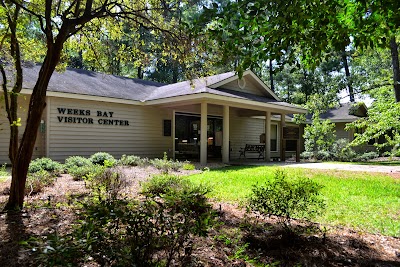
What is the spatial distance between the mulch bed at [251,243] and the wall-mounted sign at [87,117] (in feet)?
25.7

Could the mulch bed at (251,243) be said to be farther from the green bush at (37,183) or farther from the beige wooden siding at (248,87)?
the beige wooden siding at (248,87)

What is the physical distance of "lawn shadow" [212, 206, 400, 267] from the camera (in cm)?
314

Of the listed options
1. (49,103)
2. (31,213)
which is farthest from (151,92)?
(31,213)

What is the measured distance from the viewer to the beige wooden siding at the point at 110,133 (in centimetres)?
1155

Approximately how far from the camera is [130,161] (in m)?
10.8

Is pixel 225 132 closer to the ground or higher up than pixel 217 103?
closer to the ground

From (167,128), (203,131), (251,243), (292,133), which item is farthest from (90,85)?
(251,243)

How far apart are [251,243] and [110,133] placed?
10.6m

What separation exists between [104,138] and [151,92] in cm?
431

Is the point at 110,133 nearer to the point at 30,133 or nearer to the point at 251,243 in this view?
the point at 30,133

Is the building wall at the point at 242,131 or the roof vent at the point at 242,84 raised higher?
the roof vent at the point at 242,84

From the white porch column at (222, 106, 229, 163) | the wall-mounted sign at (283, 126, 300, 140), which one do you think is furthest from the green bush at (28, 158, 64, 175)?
the wall-mounted sign at (283, 126, 300, 140)

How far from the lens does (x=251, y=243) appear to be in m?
3.49

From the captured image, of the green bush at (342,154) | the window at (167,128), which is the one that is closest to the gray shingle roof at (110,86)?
the window at (167,128)
